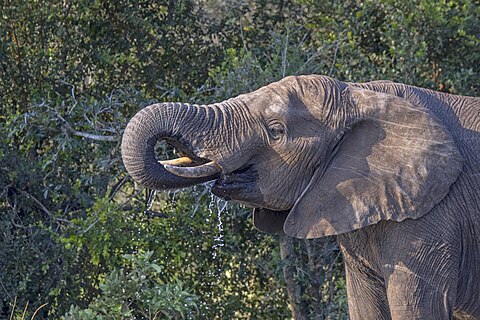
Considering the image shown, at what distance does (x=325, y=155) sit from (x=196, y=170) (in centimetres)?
55

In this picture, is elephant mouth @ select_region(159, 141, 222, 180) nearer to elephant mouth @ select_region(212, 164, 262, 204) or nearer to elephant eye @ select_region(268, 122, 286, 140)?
elephant mouth @ select_region(212, 164, 262, 204)

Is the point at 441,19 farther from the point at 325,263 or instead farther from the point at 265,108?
the point at 265,108

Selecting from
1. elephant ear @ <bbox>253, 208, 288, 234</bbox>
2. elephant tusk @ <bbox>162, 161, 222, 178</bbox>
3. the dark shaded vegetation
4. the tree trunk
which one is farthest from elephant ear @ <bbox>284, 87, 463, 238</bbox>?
the tree trunk

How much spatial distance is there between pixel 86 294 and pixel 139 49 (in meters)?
1.76

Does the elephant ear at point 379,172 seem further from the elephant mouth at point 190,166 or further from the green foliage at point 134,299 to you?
the green foliage at point 134,299

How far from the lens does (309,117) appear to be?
16.0 ft

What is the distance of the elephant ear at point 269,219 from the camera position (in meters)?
5.10

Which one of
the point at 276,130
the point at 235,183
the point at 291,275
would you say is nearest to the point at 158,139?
the point at 235,183

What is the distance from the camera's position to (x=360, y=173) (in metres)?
4.91

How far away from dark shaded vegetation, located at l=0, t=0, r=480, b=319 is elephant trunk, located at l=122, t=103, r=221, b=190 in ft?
9.10

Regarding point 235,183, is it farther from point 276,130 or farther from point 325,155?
point 325,155

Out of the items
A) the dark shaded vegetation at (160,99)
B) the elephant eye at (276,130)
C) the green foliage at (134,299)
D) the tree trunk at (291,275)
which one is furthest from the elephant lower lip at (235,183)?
the tree trunk at (291,275)

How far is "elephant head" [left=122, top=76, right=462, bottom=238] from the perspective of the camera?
4.81 meters

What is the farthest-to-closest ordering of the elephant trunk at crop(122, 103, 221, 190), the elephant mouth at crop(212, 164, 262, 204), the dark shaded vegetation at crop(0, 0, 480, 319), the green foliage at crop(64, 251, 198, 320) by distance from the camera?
the dark shaded vegetation at crop(0, 0, 480, 319), the green foliage at crop(64, 251, 198, 320), the elephant mouth at crop(212, 164, 262, 204), the elephant trunk at crop(122, 103, 221, 190)
